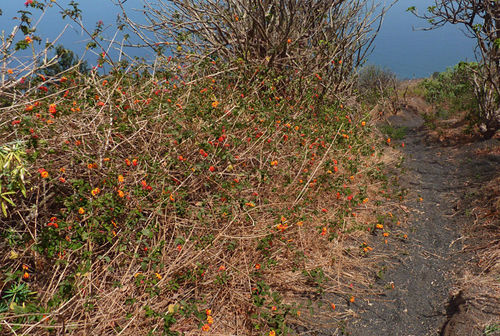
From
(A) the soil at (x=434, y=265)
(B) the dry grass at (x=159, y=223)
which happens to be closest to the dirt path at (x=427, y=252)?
(A) the soil at (x=434, y=265)

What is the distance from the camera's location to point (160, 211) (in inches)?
106

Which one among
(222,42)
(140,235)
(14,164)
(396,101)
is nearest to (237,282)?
(140,235)

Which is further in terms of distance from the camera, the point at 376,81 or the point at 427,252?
the point at 376,81

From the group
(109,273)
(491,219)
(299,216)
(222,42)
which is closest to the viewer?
(109,273)

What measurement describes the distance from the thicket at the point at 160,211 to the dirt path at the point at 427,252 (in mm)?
261

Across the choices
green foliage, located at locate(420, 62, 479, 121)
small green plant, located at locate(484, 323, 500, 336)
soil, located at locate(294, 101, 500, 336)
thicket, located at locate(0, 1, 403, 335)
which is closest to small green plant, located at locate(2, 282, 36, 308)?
thicket, located at locate(0, 1, 403, 335)

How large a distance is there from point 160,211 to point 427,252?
2.94 metres

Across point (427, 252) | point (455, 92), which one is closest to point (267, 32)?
point (427, 252)

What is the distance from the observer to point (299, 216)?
3.74 m

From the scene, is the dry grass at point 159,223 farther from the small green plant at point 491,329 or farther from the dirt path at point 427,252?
the small green plant at point 491,329

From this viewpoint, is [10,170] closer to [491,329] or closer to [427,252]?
[491,329]

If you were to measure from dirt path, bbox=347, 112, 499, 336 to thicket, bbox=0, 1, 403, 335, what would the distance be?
10.3 inches

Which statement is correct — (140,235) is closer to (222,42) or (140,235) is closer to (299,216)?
(299,216)

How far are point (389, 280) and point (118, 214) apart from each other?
2537mm
